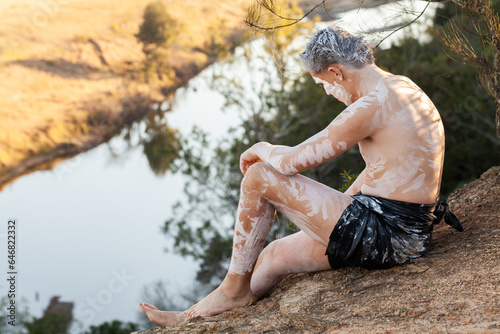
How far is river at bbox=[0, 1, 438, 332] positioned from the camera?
8.89 meters

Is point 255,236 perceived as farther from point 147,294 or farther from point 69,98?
point 69,98

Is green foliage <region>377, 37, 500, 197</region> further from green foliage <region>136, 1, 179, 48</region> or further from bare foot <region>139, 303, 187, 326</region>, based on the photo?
green foliage <region>136, 1, 179, 48</region>

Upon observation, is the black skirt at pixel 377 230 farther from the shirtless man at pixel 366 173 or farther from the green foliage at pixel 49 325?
the green foliage at pixel 49 325

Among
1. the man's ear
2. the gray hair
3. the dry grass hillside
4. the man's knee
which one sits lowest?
the man's knee

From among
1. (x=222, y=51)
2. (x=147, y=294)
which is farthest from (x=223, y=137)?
(x=147, y=294)

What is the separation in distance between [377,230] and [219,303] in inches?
28.1

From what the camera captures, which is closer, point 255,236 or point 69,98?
point 255,236

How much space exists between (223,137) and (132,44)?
366 inches

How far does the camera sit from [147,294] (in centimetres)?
866

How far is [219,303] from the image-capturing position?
2.10m

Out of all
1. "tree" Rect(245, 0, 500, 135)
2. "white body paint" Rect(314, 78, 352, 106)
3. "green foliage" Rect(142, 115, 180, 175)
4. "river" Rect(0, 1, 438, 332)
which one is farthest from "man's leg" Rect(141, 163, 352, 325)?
"green foliage" Rect(142, 115, 180, 175)

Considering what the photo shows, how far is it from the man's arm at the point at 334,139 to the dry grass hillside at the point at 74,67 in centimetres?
1004

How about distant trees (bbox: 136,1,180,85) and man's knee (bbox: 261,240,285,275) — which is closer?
man's knee (bbox: 261,240,285,275)

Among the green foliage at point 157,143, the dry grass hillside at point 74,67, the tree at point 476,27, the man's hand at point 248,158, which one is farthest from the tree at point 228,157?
the man's hand at point 248,158
